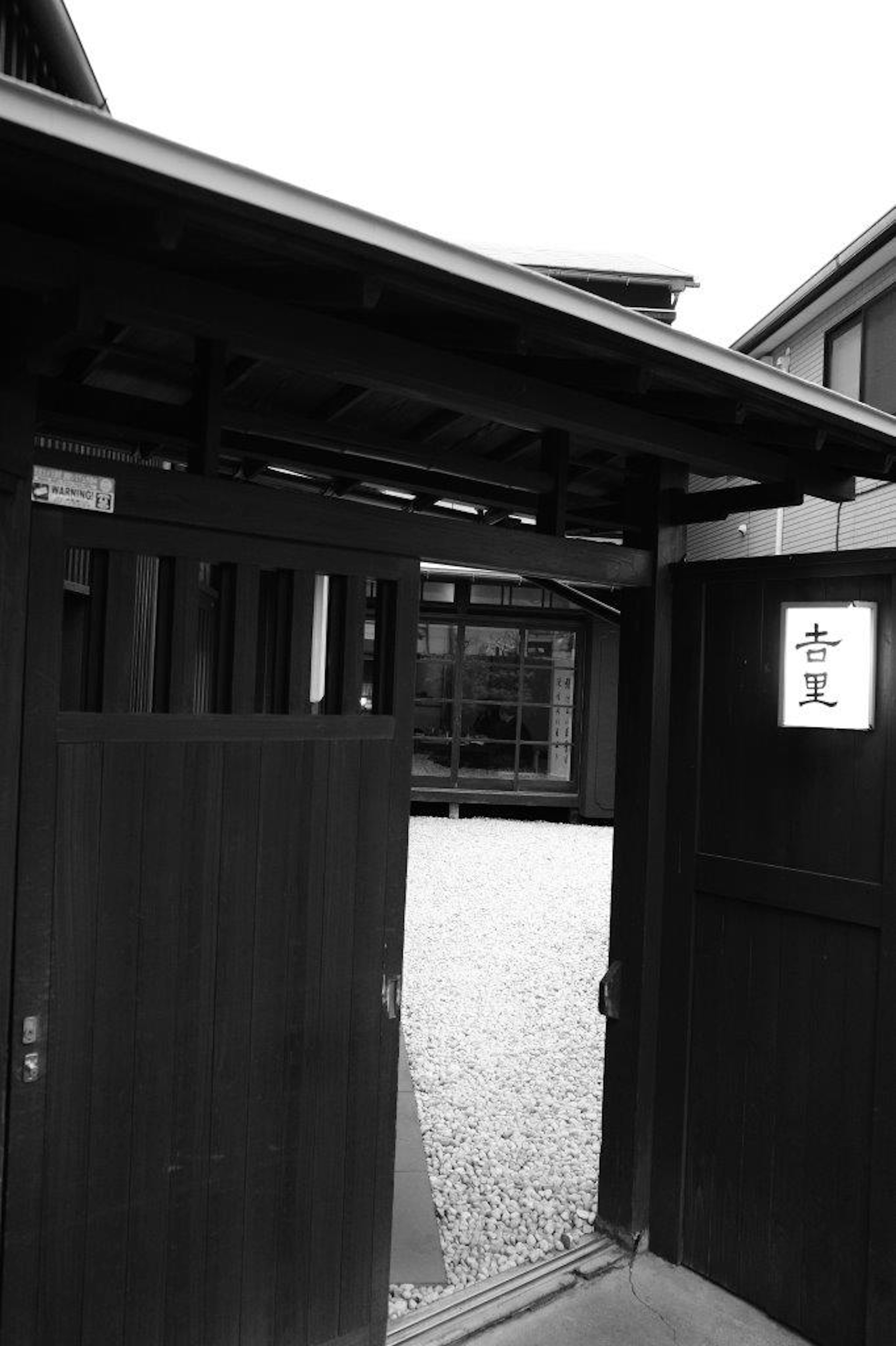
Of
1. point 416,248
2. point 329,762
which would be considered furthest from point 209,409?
point 329,762

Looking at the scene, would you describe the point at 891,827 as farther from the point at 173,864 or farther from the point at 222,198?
the point at 222,198

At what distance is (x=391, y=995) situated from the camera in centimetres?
305

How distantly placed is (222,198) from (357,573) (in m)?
1.30

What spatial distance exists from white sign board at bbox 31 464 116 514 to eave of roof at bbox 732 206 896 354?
6883 millimetres

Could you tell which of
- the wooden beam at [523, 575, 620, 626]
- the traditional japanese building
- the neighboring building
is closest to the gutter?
the traditional japanese building

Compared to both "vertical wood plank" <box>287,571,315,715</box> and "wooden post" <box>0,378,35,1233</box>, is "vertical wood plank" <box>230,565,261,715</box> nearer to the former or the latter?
"vertical wood plank" <box>287,571,315,715</box>

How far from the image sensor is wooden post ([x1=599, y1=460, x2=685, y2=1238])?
3.79 meters

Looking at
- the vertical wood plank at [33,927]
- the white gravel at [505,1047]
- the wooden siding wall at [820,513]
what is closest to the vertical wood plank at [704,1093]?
the white gravel at [505,1047]

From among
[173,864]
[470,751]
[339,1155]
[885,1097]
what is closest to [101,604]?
[173,864]

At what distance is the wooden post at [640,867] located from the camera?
379 centimetres

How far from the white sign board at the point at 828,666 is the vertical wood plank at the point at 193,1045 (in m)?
1.86

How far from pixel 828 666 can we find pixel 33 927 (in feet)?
7.93

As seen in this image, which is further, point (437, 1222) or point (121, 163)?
point (437, 1222)

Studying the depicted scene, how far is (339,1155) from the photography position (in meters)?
2.95
